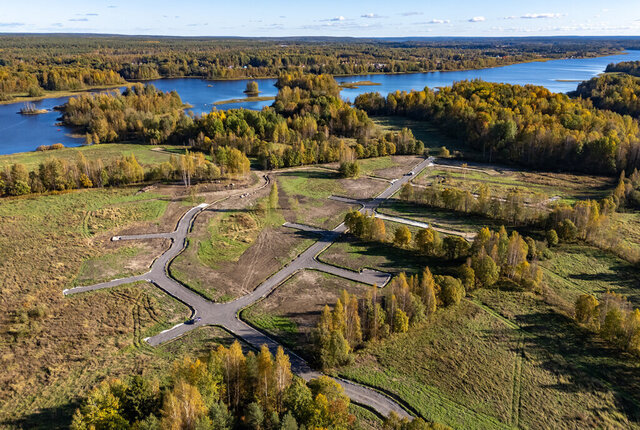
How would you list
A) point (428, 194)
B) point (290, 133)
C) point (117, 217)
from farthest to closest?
point (290, 133) → point (428, 194) → point (117, 217)

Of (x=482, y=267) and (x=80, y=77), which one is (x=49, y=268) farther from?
(x=80, y=77)

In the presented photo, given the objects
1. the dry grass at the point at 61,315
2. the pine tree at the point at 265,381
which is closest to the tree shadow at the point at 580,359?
the pine tree at the point at 265,381

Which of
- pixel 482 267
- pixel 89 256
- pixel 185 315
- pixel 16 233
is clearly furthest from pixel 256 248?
pixel 16 233

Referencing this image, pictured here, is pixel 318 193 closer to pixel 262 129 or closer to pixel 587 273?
pixel 262 129

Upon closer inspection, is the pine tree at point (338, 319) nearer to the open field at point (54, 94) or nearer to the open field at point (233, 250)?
the open field at point (233, 250)

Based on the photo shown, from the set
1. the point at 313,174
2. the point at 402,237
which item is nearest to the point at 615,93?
the point at 313,174

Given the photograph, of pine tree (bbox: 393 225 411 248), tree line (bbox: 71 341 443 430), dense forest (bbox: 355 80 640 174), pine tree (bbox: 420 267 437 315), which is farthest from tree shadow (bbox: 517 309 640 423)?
dense forest (bbox: 355 80 640 174)
